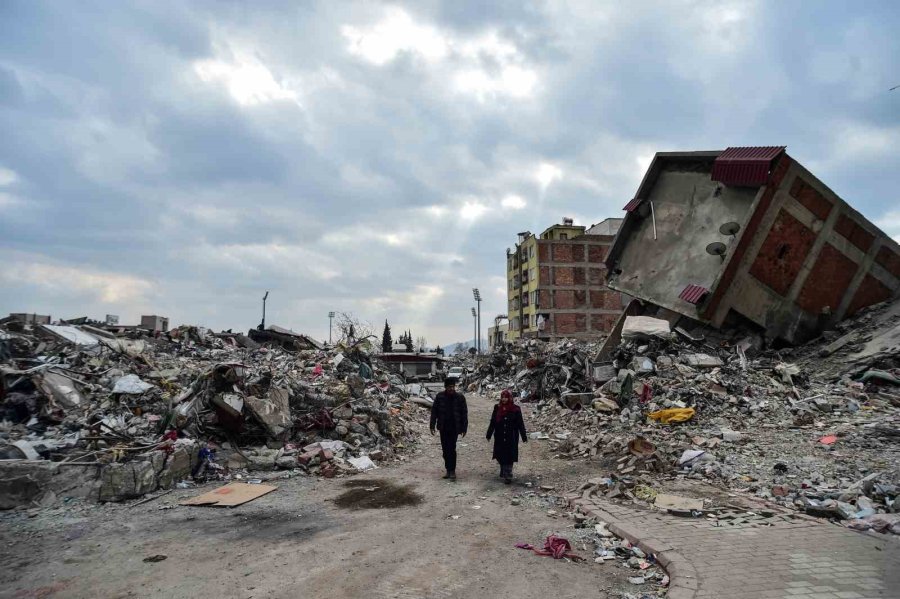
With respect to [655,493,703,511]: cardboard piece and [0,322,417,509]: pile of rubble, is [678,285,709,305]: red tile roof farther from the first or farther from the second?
[655,493,703,511]: cardboard piece

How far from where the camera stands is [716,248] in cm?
1339

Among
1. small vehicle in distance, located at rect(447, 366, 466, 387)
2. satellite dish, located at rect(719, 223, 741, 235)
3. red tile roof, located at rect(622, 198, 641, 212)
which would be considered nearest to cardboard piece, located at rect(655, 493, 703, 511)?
satellite dish, located at rect(719, 223, 741, 235)

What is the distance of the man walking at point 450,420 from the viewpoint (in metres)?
7.54

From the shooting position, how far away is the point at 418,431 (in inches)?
478

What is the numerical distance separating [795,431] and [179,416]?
10074 mm

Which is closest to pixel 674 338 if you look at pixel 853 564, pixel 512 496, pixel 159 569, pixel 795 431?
pixel 795 431

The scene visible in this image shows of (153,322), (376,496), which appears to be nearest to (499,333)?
(153,322)

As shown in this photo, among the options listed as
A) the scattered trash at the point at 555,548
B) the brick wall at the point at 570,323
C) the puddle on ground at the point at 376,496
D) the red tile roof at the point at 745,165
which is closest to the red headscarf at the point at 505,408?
the puddle on ground at the point at 376,496

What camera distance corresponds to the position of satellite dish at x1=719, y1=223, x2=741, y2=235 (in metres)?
13.1

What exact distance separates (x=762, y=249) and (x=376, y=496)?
11.5m

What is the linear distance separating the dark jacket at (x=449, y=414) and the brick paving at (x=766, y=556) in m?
2.75

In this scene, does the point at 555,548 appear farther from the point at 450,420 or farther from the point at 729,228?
the point at 729,228

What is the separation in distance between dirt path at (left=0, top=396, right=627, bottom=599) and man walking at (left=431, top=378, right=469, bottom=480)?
79cm

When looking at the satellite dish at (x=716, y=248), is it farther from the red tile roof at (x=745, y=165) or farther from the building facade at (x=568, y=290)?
the building facade at (x=568, y=290)
